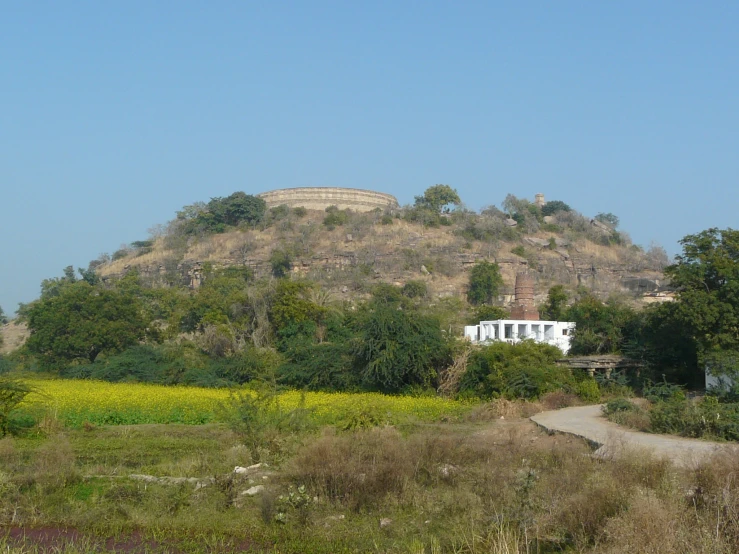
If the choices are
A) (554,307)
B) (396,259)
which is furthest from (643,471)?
(396,259)

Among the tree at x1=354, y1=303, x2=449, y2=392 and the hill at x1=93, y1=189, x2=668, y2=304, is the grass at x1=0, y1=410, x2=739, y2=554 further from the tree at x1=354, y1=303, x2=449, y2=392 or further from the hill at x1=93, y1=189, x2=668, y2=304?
the hill at x1=93, y1=189, x2=668, y2=304

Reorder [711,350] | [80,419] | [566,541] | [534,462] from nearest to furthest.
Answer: [566,541], [534,462], [80,419], [711,350]

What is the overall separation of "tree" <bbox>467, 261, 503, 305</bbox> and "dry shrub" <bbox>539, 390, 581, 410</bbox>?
96.0ft

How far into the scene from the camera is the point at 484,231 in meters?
60.7

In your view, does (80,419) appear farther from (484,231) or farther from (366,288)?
(484,231)

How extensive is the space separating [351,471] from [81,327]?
94.8ft

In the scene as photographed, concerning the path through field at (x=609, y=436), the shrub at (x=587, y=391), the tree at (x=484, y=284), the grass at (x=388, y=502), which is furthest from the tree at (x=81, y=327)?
the grass at (x=388, y=502)

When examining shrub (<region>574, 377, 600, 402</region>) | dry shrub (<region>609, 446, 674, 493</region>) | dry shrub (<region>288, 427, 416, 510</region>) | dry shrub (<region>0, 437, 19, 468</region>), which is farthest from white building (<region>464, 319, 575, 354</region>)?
dry shrub (<region>609, 446, 674, 493</region>)

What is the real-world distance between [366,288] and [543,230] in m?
22.5

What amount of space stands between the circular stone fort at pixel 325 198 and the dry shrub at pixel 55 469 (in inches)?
2173

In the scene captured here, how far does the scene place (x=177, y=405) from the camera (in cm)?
2122

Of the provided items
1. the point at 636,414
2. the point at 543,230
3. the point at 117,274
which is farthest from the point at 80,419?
the point at 543,230

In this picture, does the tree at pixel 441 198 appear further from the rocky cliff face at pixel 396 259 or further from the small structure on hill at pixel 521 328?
the small structure on hill at pixel 521 328

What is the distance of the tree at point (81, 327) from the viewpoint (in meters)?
34.6
